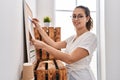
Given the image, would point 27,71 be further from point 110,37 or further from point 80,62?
point 110,37

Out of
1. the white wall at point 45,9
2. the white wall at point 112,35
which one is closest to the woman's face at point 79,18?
the white wall at point 112,35

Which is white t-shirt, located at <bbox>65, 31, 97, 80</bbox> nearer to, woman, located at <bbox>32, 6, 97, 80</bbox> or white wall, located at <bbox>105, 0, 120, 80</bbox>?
woman, located at <bbox>32, 6, 97, 80</bbox>

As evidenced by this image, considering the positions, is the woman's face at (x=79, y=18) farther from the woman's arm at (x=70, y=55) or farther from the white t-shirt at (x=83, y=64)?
the woman's arm at (x=70, y=55)

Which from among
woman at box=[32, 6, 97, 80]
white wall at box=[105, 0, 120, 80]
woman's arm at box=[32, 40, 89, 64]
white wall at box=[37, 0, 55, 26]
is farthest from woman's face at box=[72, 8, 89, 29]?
white wall at box=[37, 0, 55, 26]

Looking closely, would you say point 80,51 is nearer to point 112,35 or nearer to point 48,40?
point 48,40

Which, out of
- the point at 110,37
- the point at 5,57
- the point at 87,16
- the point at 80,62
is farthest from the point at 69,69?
the point at 5,57

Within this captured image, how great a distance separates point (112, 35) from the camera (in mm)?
2217

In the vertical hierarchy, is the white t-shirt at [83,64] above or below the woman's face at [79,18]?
below

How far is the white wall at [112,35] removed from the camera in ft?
7.26

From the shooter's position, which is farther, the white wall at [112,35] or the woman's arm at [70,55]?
the white wall at [112,35]

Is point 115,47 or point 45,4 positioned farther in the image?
point 45,4

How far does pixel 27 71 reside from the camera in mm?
1130

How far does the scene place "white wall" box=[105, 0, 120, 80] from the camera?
2213mm

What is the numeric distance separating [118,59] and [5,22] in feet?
5.78
